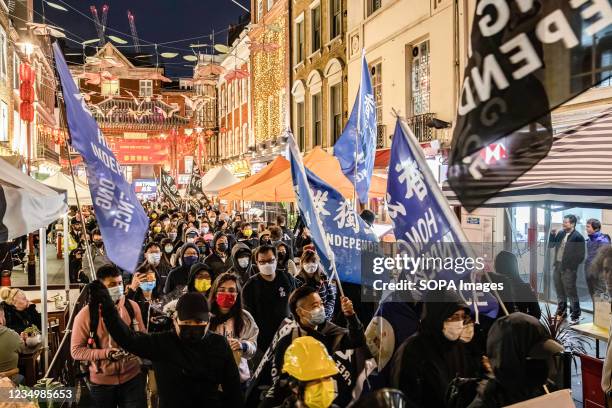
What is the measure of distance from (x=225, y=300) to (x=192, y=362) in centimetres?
171

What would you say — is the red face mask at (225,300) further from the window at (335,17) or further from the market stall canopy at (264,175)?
the window at (335,17)

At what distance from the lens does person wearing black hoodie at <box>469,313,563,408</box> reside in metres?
3.51

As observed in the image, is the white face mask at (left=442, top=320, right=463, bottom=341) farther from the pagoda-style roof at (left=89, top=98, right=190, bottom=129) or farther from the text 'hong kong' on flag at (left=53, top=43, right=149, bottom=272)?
the pagoda-style roof at (left=89, top=98, right=190, bottom=129)

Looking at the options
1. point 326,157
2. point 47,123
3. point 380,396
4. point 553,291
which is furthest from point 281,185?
point 47,123

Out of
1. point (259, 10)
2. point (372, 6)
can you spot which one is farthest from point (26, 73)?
point (372, 6)

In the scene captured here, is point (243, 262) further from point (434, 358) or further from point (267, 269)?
point (434, 358)

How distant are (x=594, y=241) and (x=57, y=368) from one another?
9.33 metres

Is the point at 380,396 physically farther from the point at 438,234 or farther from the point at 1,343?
the point at 1,343

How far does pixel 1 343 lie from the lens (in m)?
5.78

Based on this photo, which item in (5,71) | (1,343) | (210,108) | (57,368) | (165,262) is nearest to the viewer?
(1,343)

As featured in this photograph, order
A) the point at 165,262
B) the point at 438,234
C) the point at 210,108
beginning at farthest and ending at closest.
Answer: the point at 210,108
the point at 165,262
the point at 438,234

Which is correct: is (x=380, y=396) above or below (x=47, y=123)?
below

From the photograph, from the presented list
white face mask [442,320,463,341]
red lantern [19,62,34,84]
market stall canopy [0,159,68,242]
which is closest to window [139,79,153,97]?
red lantern [19,62,34,84]

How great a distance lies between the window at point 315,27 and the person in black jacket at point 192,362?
22.9 metres
